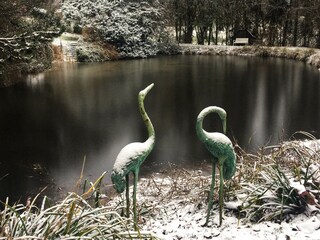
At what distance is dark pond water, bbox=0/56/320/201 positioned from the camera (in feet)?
22.0

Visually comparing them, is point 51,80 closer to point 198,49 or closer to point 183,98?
point 183,98

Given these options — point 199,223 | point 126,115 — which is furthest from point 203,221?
point 126,115

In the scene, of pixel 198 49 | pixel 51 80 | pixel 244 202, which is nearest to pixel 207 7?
pixel 198 49

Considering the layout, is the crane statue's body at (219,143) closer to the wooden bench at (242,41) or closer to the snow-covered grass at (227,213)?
the snow-covered grass at (227,213)

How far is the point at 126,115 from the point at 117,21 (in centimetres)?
1551

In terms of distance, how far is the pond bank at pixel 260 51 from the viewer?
20.4m

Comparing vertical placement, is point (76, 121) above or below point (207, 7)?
below

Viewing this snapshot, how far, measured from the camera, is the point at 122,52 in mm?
23781

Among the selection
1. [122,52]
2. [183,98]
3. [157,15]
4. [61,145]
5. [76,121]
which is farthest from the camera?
[157,15]

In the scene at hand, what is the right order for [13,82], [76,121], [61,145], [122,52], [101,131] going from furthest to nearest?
1. [122,52]
2. [13,82]
3. [76,121]
4. [101,131]
5. [61,145]

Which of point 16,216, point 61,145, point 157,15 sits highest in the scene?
point 157,15

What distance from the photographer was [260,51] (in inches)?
Answer: 931

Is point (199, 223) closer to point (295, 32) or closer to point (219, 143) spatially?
point (219, 143)

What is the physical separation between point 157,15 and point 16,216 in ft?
78.6
